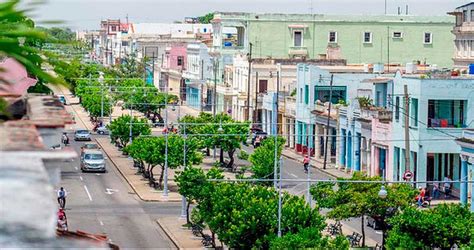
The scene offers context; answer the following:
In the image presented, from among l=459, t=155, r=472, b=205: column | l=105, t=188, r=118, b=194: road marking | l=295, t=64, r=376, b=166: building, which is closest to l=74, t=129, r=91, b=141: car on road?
l=295, t=64, r=376, b=166: building

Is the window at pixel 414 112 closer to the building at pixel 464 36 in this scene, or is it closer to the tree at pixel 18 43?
the building at pixel 464 36

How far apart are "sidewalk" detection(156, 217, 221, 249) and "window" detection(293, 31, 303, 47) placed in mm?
56687

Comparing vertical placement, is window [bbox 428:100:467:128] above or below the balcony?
below

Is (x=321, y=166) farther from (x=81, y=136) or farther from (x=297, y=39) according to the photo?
(x=297, y=39)

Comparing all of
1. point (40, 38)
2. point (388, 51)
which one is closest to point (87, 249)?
point (40, 38)

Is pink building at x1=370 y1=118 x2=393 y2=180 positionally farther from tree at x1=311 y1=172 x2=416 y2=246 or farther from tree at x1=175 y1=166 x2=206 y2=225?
tree at x1=311 y1=172 x2=416 y2=246

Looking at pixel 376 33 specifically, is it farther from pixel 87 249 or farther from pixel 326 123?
pixel 87 249

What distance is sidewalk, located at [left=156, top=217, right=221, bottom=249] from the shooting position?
40.1 m

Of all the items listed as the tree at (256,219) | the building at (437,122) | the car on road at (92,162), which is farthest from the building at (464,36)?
the tree at (256,219)

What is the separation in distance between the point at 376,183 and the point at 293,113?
134 feet

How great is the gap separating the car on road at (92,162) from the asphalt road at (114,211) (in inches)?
16.7

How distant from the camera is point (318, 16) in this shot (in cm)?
10350

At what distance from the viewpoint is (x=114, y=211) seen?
159ft

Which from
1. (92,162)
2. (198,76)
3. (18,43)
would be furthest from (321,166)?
(18,43)
